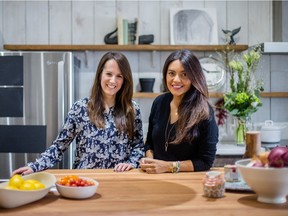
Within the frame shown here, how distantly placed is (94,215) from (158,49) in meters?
2.64

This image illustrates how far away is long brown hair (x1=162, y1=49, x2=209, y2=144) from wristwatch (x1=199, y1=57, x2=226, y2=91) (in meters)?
1.87

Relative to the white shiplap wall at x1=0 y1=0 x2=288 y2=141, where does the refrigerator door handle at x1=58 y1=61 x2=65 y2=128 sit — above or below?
below

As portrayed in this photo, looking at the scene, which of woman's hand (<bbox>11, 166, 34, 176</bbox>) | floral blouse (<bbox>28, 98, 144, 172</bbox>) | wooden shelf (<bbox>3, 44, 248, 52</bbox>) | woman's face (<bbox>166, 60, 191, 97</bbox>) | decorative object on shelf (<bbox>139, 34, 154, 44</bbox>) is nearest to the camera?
woman's hand (<bbox>11, 166, 34, 176</bbox>)

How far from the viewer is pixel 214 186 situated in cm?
140

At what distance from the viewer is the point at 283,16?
3.75m

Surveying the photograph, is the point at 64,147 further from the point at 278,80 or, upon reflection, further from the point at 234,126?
the point at 278,80

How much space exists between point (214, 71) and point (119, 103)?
185cm

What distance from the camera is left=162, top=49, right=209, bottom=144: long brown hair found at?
77.6 inches

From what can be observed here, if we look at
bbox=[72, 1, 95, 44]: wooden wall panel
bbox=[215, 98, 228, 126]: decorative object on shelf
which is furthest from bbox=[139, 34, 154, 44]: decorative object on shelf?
bbox=[215, 98, 228, 126]: decorative object on shelf

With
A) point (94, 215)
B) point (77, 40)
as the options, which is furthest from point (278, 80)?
point (94, 215)

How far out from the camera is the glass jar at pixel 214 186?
1.40m

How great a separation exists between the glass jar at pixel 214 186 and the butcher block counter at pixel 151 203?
0.02 meters

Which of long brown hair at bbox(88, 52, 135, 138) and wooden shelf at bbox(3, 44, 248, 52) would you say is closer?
long brown hair at bbox(88, 52, 135, 138)

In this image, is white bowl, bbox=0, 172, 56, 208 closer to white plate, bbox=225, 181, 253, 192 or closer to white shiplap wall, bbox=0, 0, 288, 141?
white plate, bbox=225, 181, 253, 192
